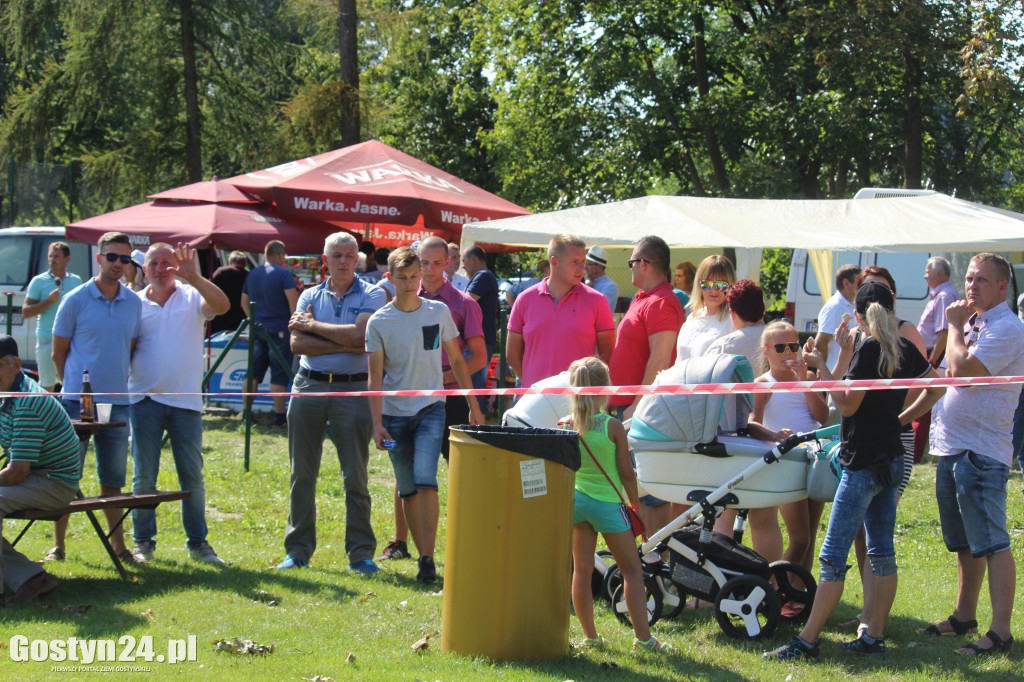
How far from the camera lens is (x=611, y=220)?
10.4 m

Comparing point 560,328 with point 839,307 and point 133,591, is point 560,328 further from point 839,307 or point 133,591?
point 839,307

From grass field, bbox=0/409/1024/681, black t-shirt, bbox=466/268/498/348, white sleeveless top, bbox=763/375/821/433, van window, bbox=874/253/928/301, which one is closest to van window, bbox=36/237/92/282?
black t-shirt, bbox=466/268/498/348

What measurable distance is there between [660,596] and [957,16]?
61.8ft

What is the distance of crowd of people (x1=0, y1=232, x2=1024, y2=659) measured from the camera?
18.0 ft

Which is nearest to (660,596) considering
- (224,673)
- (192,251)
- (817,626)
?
(817,626)

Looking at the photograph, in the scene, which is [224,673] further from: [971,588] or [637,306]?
[971,588]

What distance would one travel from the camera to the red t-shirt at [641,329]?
6770mm

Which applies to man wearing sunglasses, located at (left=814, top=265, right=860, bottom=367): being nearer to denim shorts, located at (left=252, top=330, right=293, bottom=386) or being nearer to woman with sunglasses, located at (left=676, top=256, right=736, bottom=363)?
woman with sunglasses, located at (left=676, top=256, right=736, bottom=363)

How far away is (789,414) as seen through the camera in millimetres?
6555

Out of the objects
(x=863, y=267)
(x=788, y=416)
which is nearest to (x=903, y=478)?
(x=788, y=416)

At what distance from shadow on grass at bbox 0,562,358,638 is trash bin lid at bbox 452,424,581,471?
1.80 m

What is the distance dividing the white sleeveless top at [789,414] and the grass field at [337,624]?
107cm

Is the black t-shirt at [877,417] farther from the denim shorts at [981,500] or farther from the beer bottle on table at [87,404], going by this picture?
the beer bottle on table at [87,404]

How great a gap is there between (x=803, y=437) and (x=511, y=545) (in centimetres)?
158
